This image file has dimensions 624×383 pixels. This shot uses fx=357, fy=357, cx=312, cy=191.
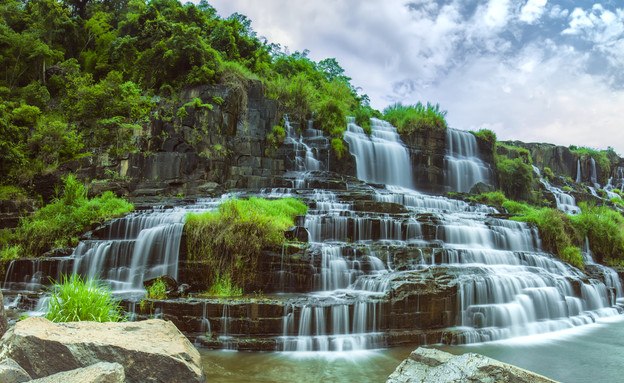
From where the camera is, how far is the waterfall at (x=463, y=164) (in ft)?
61.7

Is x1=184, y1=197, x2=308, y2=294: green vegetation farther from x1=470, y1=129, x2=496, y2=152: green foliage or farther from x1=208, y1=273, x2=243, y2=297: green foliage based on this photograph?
x1=470, y1=129, x2=496, y2=152: green foliage

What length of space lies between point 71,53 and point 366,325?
75.7 ft

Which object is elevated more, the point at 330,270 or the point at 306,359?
the point at 330,270

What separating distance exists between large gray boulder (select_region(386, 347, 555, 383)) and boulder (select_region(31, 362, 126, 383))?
Result: 81.7 inches

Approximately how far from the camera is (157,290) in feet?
21.8

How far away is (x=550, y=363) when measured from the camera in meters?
5.54

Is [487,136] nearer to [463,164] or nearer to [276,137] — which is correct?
[463,164]

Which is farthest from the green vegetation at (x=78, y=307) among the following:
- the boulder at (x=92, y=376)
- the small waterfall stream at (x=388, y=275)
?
the boulder at (x=92, y=376)

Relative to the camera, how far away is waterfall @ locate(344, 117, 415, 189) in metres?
17.2

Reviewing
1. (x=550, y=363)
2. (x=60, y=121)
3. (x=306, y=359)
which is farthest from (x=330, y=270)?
(x=60, y=121)

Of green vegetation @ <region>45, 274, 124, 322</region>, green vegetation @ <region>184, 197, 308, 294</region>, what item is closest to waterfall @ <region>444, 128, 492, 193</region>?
green vegetation @ <region>184, 197, 308, 294</region>

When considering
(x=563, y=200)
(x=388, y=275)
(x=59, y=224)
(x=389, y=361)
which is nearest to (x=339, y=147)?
(x=388, y=275)

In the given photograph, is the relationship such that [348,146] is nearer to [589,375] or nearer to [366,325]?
[366,325]

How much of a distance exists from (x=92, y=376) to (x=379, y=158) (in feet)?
53.7
